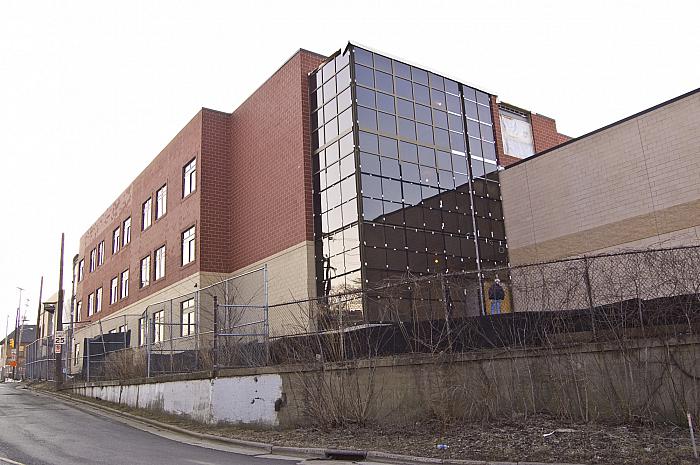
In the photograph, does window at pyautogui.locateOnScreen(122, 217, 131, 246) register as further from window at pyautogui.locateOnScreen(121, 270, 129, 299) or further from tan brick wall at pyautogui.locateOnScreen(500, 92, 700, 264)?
tan brick wall at pyautogui.locateOnScreen(500, 92, 700, 264)

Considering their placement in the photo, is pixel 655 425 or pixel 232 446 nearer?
pixel 655 425

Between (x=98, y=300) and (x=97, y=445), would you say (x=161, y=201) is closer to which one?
(x=98, y=300)

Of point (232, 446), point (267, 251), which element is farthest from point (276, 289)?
point (232, 446)

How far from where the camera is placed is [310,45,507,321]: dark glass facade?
2342 centimetres

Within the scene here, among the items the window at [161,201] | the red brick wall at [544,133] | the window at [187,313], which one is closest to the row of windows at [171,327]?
the window at [187,313]

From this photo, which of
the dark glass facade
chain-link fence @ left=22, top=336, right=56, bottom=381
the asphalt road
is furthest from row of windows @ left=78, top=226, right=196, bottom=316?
the asphalt road

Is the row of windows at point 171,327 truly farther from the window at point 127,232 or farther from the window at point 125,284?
the window at point 127,232

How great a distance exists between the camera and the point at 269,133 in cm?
2805

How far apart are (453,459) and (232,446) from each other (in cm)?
583

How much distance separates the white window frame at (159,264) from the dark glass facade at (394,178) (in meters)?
13.9

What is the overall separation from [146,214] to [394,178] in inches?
805

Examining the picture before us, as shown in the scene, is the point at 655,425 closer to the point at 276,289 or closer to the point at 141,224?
the point at 276,289

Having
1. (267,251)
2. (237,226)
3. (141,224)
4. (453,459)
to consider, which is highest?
(141,224)

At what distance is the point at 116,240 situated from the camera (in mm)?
45000
